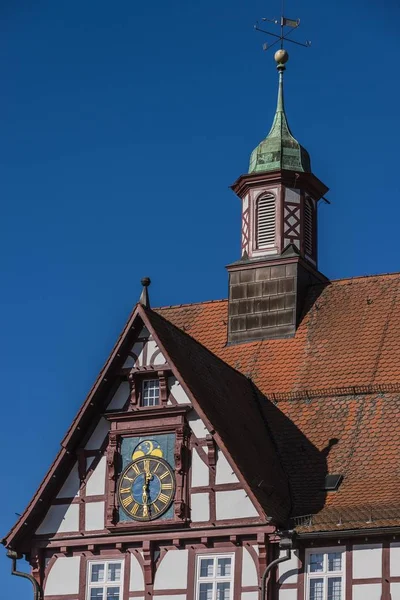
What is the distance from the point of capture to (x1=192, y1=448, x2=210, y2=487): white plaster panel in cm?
5309

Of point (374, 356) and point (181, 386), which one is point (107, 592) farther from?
point (374, 356)

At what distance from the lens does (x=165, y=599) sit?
52531 millimetres

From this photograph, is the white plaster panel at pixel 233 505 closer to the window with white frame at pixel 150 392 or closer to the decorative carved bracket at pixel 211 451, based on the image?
the decorative carved bracket at pixel 211 451

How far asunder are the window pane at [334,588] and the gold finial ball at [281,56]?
70.4 feet

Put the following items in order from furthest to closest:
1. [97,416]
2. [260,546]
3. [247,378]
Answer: [247,378] → [97,416] → [260,546]

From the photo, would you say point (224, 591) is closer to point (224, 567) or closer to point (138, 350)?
point (224, 567)

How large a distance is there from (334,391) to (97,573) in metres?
8.92

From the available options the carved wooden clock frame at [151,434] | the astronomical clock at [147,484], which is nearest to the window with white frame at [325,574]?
the carved wooden clock frame at [151,434]

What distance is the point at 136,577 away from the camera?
53.2 m

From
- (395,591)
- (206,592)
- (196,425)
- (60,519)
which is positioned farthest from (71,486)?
(395,591)

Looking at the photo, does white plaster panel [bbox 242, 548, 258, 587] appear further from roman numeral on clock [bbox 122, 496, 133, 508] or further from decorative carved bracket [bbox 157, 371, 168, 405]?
decorative carved bracket [bbox 157, 371, 168, 405]

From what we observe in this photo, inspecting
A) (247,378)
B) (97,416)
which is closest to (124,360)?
(97,416)

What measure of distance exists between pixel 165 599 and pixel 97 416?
5825 millimetres

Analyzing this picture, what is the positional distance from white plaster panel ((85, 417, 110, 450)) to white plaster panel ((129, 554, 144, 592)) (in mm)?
3534
